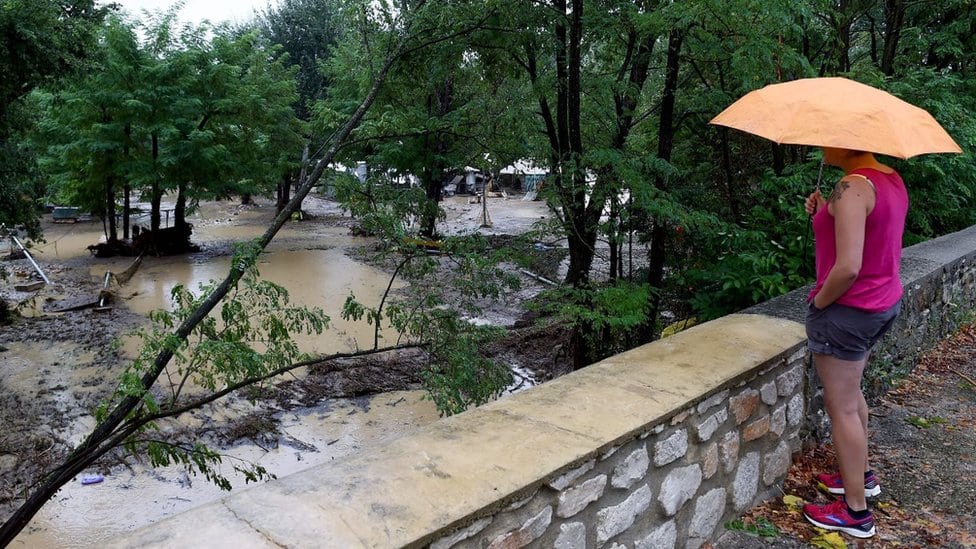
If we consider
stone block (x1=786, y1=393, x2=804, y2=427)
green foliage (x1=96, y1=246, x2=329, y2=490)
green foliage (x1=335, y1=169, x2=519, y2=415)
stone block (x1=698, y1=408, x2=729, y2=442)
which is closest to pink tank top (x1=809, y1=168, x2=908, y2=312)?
stone block (x1=698, y1=408, x2=729, y2=442)

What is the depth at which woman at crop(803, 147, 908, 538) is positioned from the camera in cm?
241

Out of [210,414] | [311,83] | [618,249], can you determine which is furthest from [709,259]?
[311,83]

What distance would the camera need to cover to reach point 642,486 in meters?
2.26

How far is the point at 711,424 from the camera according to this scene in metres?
2.59

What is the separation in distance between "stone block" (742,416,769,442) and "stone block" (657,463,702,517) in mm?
396

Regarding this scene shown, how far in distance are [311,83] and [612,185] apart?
92.2ft

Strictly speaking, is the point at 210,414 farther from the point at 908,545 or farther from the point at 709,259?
the point at 908,545

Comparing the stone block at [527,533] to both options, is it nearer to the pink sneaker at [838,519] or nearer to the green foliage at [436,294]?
the pink sneaker at [838,519]

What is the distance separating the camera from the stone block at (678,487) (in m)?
2.37

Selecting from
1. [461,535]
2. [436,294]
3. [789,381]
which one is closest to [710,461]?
[789,381]

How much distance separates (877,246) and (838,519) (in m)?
1.14

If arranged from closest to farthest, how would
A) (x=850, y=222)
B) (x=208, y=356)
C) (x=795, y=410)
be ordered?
(x=850, y=222) < (x=795, y=410) < (x=208, y=356)

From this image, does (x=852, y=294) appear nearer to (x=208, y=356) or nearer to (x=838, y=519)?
(x=838, y=519)

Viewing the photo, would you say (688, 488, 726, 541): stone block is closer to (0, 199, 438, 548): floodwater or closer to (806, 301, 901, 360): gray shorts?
(806, 301, 901, 360): gray shorts
